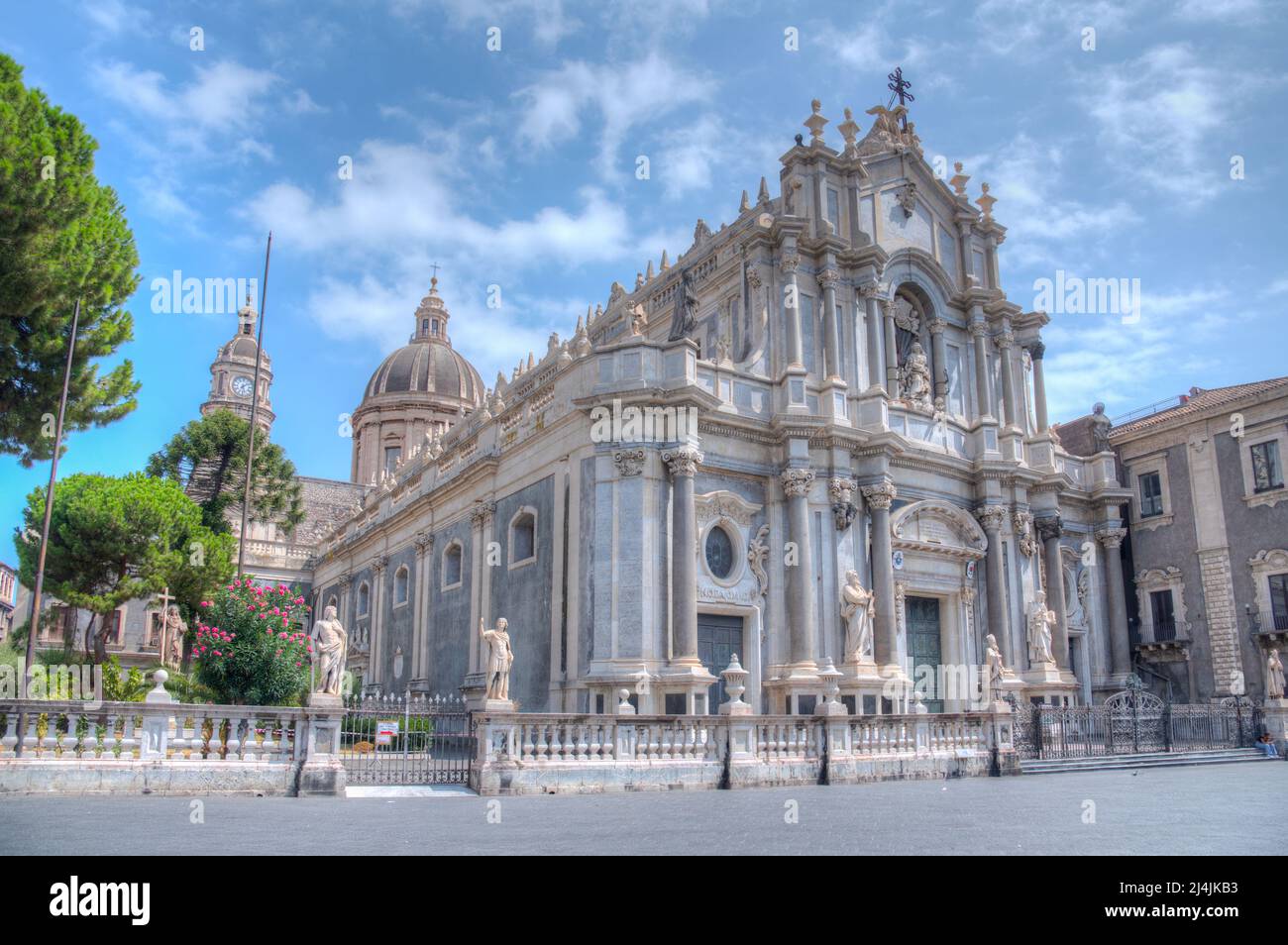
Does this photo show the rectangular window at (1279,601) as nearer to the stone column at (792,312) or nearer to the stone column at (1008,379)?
the stone column at (1008,379)

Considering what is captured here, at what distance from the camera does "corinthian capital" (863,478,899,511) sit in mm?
25109

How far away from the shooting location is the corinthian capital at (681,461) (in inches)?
860

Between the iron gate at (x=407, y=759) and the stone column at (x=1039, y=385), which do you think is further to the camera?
the stone column at (x=1039, y=385)

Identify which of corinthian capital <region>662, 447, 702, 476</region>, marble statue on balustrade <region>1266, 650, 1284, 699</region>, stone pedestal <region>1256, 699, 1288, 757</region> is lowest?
stone pedestal <region>1256, 699, 1288, 757</region>

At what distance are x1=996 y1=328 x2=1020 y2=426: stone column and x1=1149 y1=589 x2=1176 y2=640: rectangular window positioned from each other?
7.80 metres

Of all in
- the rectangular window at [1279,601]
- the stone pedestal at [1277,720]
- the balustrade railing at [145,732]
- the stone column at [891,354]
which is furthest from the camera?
the rectangular window at [1279,601]

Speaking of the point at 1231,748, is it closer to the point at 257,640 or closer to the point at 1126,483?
the point at 1126,483

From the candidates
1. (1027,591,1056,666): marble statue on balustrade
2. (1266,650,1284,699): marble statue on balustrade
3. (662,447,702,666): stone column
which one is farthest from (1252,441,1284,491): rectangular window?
(662,447,702,666): stone column

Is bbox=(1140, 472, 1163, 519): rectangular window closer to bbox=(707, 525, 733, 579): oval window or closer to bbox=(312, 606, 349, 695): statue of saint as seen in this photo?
bbox=(707, 525, 733, 579): oval window

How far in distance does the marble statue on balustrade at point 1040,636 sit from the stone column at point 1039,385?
6.12 meters

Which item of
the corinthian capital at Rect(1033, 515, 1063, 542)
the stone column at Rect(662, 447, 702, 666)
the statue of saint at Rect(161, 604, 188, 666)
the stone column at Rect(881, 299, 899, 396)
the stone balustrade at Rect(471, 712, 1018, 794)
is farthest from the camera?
the statue of saint at Rect(161, 604, 188, 666)

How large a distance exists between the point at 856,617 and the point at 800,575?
5.20 ft

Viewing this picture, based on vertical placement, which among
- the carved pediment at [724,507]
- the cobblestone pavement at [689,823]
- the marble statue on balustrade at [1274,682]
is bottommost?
the cobblestone pavement at [689,823]

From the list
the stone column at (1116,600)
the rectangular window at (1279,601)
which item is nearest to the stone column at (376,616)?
the stone column at (1116,600)
